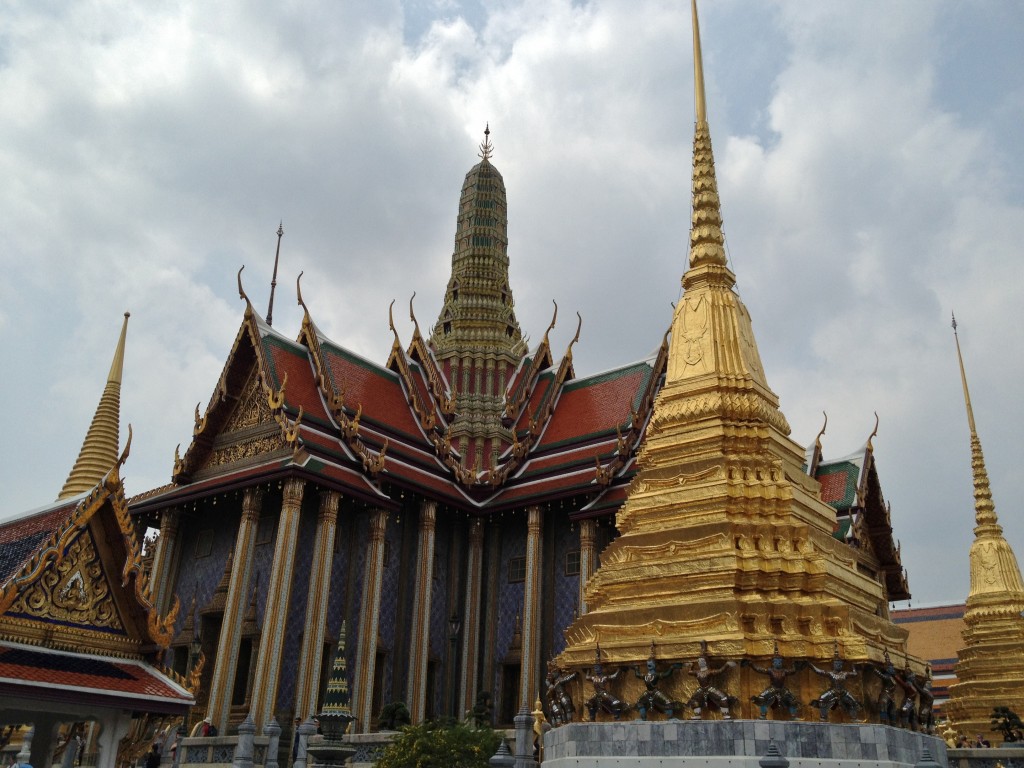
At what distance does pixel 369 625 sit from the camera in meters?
17.5

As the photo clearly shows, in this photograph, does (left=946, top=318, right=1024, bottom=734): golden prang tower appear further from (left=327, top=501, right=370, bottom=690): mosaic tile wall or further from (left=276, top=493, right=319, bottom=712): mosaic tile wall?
(left=276, top=493, right=319, bottom=712): mosaic tile wall

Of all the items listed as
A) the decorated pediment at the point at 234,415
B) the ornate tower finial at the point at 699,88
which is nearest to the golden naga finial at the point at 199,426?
the decorated pediment at the point at 234,415

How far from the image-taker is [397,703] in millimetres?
16188

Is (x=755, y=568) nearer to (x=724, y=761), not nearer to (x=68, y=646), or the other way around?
(x=724, y=761)

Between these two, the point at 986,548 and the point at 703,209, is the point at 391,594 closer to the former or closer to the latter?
the point at 703,209

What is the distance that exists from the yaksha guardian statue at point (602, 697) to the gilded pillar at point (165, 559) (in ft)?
40.2

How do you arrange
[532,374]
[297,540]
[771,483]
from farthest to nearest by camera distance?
[532,374] → [297,540] → [771,483]

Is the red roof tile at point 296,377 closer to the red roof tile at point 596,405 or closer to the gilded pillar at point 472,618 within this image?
the gilded pillar at point 472,618

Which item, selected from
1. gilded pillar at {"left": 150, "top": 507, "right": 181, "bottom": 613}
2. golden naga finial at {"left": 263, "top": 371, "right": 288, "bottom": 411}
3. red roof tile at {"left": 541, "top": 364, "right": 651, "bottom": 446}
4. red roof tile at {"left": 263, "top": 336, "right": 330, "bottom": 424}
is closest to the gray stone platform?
golden naga finial at {"left": 263, "top": 371, "right": 288, "bottom": 411}

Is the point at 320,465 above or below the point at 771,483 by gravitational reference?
above

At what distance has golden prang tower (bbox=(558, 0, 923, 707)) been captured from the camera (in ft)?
30.4

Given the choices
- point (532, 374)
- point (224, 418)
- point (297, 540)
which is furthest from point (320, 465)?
point (532, 374)

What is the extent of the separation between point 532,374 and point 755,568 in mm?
14526

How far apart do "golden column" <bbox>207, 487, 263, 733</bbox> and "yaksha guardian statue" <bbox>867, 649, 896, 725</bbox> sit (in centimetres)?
1109
